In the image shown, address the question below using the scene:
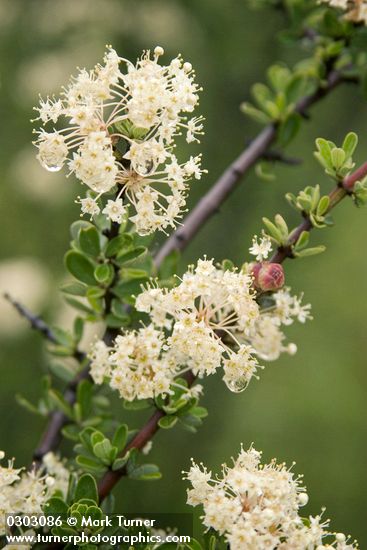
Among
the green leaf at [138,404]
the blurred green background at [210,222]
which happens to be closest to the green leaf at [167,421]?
the green leaf at [138,404]

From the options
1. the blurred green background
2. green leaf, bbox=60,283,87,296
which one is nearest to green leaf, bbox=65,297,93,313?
green leaf, bbox=60,283,87,296

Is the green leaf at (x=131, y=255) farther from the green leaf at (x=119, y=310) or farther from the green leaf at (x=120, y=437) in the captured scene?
the green leaf at (x=120, y=437)

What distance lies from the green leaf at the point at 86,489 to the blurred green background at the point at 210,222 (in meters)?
1.53

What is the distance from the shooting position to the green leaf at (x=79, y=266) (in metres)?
1.43

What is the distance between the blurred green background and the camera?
2992 mm

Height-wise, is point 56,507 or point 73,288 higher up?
point 73,288

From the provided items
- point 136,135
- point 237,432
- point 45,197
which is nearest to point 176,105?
point 136,135

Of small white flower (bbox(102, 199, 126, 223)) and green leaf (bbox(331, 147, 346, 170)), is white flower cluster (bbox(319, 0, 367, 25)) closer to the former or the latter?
green leaf (bbox(331, 147, 346, 170))

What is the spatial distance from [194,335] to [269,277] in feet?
0.44

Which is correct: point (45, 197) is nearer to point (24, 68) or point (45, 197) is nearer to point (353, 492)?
point (24, 68)

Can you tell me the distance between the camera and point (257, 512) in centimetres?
115

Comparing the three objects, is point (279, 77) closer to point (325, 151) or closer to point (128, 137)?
point (325, 151)

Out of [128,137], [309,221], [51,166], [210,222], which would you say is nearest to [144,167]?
[128,137]

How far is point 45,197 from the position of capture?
9.80 ft
